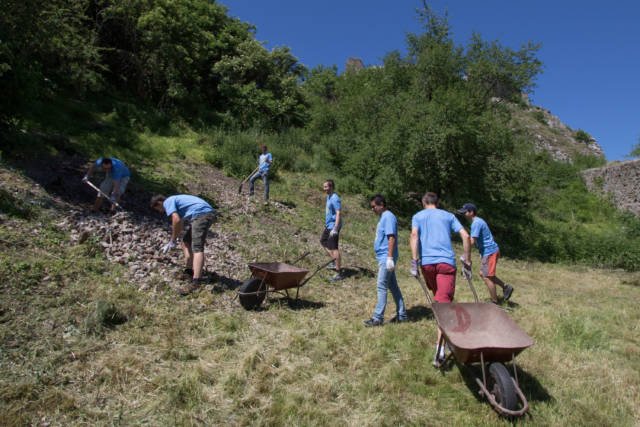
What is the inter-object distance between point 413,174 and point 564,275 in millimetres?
5775

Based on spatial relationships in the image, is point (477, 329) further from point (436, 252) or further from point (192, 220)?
point (192, 220)

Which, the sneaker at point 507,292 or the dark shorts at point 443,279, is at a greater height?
the dark shorts at point 443,279

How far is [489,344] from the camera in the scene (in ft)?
13.3

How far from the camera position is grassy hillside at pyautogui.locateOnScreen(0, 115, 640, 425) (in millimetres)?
3668

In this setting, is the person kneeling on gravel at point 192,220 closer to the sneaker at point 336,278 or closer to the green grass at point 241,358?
the green grass at point 241,358

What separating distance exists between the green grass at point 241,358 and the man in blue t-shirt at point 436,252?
0.80m

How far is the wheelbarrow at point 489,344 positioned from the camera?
11.7 ft

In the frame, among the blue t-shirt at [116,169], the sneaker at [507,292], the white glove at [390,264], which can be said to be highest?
the blue t-shirt at [116,169]

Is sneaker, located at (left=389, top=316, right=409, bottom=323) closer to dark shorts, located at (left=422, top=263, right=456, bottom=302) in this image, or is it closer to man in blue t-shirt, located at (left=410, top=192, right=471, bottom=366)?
man in blue t-shirt, located at (left=410, top=192, right=471, bottom=366)

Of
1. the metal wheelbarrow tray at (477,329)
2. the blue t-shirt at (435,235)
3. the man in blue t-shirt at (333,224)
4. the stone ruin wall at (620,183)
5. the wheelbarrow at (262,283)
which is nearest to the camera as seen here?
the metal wheelbarrow tray at (477,329)

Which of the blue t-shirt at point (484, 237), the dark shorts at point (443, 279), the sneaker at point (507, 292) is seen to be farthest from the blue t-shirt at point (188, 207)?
the sneaker at point (507, 292)

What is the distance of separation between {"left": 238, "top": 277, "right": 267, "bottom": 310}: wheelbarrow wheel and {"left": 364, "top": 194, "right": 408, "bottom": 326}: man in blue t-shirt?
61.1 inches

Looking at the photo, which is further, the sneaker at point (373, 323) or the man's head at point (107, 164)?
the man's head at point (107, 164)

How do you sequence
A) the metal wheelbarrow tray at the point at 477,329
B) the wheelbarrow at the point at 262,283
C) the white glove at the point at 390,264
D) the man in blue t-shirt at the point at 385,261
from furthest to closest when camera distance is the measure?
the wheelbarrow at the point at 262,283, the man in blue t-shirt at the point at 385,261, the white glove at the point at 390,264, the metal wheelbarrow tray at the point at 477,329
